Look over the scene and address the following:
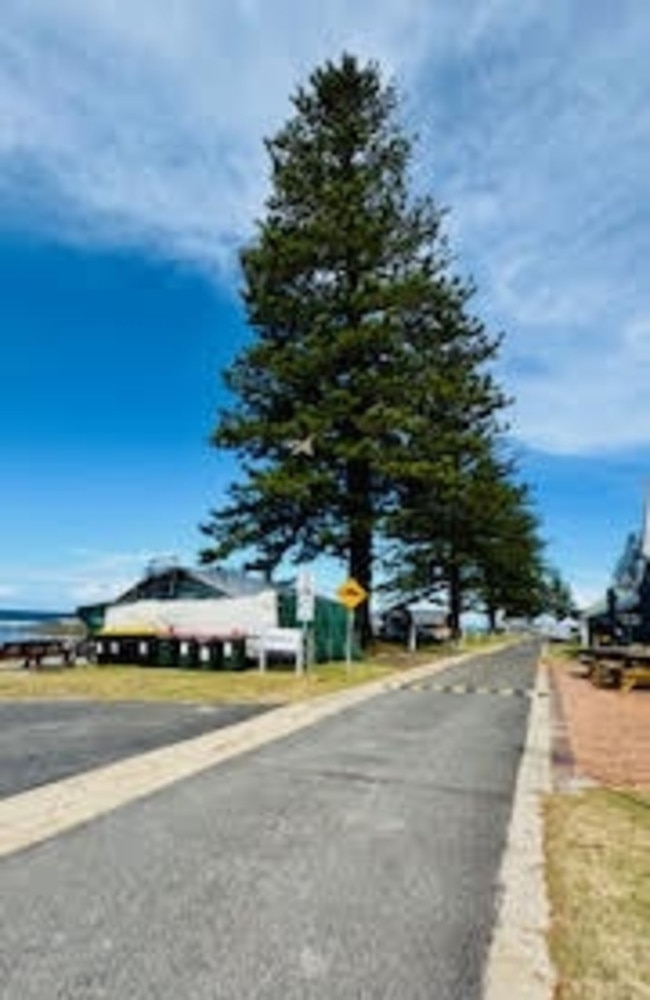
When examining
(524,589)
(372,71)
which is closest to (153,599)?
(372,71)

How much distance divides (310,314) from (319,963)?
36003mm

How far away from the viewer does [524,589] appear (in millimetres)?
96875

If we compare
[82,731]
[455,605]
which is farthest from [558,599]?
[82,731]

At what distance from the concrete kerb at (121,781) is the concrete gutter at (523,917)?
3.16 m

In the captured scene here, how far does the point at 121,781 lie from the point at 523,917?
4.95m

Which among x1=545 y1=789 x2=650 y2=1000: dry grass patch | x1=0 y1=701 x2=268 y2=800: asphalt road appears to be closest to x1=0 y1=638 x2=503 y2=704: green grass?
x1=0 y1=701 x2=268 y2=800: asphalt road

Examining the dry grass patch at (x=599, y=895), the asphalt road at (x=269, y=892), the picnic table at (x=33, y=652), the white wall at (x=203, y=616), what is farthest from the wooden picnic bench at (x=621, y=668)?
the dry grass patch at (x=599, y=895)

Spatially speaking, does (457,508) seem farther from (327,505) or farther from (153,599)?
(153,599)

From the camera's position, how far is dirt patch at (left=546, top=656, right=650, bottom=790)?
12.7m

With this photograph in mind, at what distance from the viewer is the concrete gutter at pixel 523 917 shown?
5098 millimetres

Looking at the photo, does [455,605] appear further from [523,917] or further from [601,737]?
[523,917]

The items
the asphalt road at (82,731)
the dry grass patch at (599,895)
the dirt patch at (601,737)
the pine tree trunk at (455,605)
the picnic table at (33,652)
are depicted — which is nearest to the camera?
the dry grass patch at (599,895)

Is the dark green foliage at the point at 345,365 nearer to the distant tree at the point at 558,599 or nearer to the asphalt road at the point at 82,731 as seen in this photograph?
the asphalt road at the point at 82,731

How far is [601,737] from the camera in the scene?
56.1 ft
